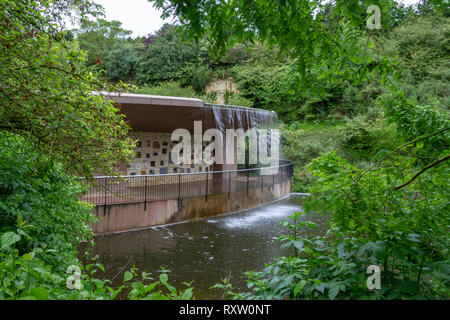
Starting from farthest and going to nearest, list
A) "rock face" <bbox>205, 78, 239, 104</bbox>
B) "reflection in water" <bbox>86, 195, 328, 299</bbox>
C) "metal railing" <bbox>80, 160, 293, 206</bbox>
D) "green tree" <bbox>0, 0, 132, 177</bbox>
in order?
"rock face" <bbox>205, 78, 239, 104</bbox> → "metal railing" <bbox>80, 160, 293, 206</bbox> → "reflection in water" <bbox>86, 195, 328, 299</bbox> → "green tree" <bbox>0, 0, 132, 177</bbox>

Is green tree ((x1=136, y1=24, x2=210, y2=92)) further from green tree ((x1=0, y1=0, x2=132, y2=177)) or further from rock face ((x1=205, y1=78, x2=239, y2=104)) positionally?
green tree ((x1=0, y1=0, x2=132, y2=177))

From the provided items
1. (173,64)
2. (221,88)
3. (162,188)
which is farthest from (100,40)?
(162,188)

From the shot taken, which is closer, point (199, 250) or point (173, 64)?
point (199, 250)

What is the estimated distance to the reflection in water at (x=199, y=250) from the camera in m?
6.43

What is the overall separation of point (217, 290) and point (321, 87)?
424 centimetres

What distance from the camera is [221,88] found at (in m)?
32.8

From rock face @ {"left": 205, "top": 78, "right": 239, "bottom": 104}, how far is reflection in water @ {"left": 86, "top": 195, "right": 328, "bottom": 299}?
72.5 feet

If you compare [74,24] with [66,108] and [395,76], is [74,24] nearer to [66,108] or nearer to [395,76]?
[66,108]

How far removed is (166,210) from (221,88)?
79.8ft

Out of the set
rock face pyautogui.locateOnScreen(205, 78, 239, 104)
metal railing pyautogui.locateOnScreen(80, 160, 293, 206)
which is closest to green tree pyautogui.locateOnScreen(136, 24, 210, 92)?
rock face pyautogui.locateOnScreen(205, 78, 239, 104)

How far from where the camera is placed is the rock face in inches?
1255

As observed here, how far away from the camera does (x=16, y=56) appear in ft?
10.6

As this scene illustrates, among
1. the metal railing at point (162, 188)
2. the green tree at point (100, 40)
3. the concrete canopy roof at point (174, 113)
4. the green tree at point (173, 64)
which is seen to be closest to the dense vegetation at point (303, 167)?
the metal railing at point (162, 188)

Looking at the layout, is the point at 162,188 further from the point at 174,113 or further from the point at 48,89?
the point at 48,89
